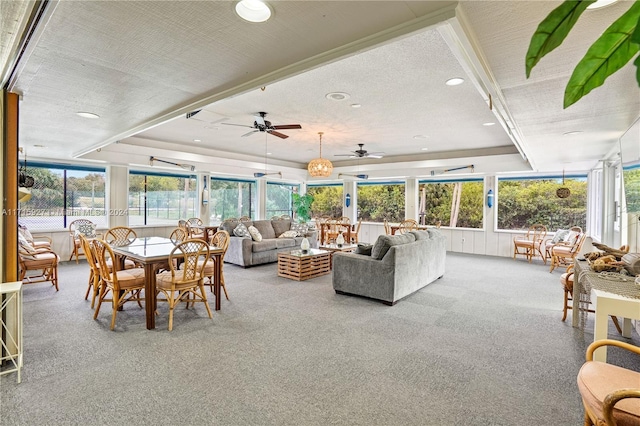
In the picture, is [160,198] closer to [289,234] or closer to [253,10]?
[289,234]

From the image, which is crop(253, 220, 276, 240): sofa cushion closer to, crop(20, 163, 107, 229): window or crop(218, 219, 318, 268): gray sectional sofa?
crop(218, 219, 318, 268): gray sectional sofa

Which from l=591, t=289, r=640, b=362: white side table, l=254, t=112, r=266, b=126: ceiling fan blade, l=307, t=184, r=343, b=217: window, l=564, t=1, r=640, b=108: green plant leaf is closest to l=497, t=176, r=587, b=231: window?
l=307, t=184, r=343, b=217: window

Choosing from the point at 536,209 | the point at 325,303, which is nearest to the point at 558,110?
the point at 325,303

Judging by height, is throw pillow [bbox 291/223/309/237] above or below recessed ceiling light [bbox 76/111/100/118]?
below

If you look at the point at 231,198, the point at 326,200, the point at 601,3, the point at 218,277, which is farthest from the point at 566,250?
the point at 231,198

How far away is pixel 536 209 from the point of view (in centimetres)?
832

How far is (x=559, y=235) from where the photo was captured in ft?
24.6

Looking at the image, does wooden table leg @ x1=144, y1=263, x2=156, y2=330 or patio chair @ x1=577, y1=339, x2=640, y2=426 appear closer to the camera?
patio chair @ x1=577, y1=339, x2=640, y2=426

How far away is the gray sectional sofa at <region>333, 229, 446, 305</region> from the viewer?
14.0 feet

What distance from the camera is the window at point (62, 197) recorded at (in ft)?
22.0

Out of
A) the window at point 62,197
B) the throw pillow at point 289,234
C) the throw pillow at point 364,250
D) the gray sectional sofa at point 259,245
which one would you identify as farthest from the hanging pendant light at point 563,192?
the window at point 62,197

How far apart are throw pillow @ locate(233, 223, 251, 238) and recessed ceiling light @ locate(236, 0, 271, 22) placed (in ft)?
17.7

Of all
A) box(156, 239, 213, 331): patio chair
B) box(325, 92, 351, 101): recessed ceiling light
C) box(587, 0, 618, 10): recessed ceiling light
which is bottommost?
box(156, 239, 213, 331): patio chair

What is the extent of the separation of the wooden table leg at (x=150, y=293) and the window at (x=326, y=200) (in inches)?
341
